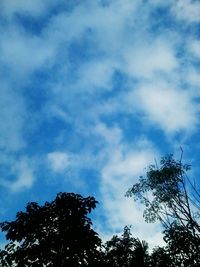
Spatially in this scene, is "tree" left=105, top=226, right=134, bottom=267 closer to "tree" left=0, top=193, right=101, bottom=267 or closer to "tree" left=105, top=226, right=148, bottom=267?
"tree" left=105, top=226, right=148, bottom=267

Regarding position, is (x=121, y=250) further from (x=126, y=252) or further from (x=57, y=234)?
(x=57, y=234)

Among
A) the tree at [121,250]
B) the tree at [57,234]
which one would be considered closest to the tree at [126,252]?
the tree at [121,250]

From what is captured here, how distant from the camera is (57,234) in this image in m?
Answer: 13.5

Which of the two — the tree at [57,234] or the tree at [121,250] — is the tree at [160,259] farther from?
the tree at [57,234]

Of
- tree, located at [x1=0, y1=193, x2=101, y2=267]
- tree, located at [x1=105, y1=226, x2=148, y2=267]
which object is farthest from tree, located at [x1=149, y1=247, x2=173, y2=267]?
tree, located at [x1=0, y1=193, x2=101, y2=267]

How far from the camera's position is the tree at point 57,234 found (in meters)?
13.2

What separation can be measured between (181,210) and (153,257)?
15.9 ft

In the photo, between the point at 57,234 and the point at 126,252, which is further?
the point at 126,252

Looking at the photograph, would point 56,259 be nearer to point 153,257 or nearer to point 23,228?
point 23,228

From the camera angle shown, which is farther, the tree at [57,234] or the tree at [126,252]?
the tree at [126,252]

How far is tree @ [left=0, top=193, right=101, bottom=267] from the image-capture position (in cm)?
1317

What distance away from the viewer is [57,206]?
14.3 meters

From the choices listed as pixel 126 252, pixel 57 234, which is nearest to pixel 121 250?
pixel 126 252

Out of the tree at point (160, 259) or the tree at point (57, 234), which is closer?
the tree at point (57, 234)
